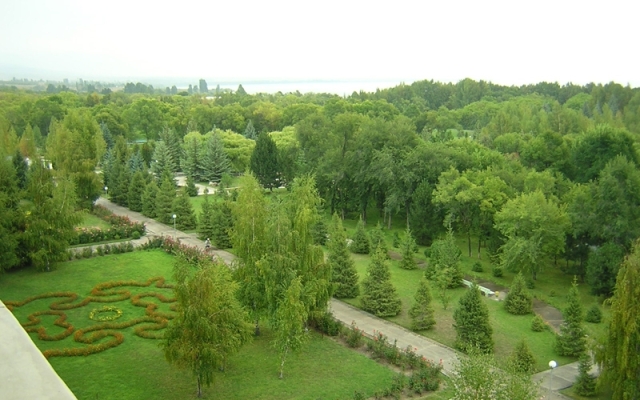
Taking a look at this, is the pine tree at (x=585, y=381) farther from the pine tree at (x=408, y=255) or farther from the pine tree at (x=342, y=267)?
the pine tree at (x=408, y=255)

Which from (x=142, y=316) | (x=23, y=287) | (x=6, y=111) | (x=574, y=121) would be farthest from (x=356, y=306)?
(x=6, y=111)

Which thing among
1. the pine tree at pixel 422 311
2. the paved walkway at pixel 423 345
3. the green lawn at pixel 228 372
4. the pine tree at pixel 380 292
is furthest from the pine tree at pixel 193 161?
the pine tree at pixel 422 311

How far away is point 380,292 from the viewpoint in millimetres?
28484

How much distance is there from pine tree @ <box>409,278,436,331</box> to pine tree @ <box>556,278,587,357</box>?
555 centimetres

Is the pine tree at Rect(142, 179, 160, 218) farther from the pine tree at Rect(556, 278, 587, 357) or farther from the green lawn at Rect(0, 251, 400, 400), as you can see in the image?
the pine tree at Rect(556, 278, 587, 357)

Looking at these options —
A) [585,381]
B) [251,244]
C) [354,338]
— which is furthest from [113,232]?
[585,381]

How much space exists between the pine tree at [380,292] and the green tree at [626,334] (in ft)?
36.5

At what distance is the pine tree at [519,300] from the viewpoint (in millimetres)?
28875

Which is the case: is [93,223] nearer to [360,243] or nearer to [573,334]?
[360,243]

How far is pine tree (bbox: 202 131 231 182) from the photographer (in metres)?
63.2

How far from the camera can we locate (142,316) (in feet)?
90.7

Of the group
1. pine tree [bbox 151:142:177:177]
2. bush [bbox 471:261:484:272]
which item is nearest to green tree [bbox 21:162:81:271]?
bush [bbox 471:261:484:272]

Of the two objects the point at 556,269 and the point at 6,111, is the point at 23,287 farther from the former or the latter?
the point at 6,111

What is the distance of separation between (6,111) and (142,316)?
259ft
